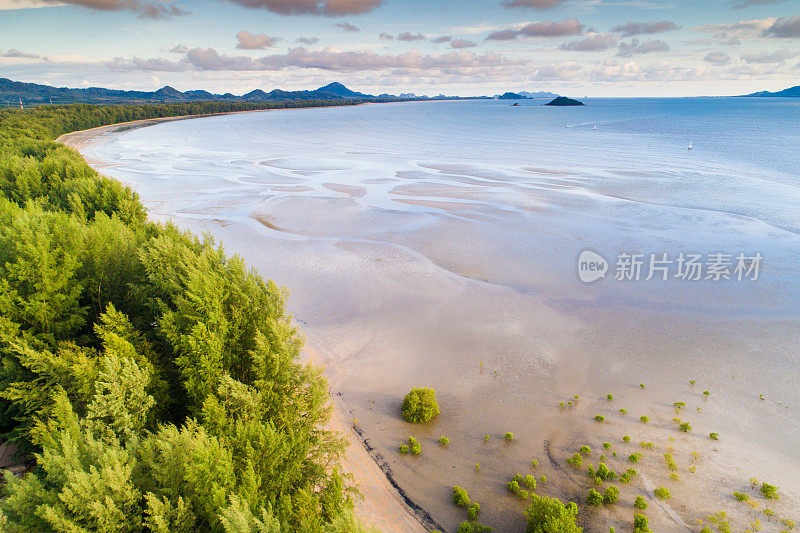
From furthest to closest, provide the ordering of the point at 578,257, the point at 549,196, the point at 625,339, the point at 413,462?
the point at 549,196 < the point at 578,257 < the point at 625,339 < the point at 413,462

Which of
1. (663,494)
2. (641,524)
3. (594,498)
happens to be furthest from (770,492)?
(594,498)

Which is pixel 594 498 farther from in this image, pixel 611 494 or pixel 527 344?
pixel 527 344

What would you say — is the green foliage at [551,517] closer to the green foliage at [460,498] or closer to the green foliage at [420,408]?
the green foliage at [460,498]

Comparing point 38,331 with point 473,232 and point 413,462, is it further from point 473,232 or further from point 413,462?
point 473,232

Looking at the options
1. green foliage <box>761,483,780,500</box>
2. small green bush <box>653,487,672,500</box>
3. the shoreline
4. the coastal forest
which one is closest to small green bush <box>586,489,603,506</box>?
small green bush <box>653,487,672,500</box>

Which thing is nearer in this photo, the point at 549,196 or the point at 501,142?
the point at 549,196

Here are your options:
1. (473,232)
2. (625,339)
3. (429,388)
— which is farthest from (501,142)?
(429,388)

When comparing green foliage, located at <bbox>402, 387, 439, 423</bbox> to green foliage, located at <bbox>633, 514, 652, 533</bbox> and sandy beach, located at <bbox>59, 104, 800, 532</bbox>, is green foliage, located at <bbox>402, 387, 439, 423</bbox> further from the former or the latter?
green foliage, located at <bbox>633, 514, 652, 533</bbox>
